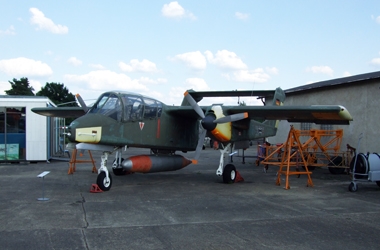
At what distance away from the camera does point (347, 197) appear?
11211 mm

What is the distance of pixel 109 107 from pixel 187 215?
4.92 meters

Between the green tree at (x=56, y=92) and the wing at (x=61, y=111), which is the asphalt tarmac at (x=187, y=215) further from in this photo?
Result: the green tree at (x=56, y=92)

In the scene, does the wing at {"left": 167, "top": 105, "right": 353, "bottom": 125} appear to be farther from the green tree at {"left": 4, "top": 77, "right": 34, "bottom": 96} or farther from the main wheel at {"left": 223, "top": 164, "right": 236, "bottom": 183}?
the green tree at {"left": 4, "top": 77, "right": 34, "bottom": 96}

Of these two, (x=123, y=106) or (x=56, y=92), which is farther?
(x=56, y=92)

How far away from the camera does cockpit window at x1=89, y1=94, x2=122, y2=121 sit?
459 inches

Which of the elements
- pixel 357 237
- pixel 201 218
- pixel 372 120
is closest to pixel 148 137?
pixel 201 218

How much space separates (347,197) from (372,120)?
7.41 metres

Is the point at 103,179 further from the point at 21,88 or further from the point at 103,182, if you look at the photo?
the point at 21,88

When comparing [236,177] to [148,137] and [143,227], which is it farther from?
[143,227]

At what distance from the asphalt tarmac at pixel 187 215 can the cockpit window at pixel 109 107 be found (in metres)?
2.50

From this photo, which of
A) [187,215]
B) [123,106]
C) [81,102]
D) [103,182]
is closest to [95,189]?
[103,182]

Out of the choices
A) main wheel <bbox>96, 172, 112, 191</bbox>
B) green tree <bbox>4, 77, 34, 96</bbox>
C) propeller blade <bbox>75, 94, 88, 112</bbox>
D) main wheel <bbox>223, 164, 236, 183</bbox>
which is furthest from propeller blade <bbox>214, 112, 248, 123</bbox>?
green tree <bbox>4, 77, 34, 96</bbox>

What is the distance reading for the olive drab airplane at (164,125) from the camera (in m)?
11.4

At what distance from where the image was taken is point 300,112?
12.5 metres
